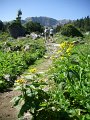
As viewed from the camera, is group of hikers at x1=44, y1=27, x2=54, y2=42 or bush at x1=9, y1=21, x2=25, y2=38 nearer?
group of hikers at x1=44, y1=27, x2=54, y2=42

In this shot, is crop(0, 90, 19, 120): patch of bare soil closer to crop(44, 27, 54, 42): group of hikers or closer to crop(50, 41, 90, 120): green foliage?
crop(50, 41, 90, 120): green foliage

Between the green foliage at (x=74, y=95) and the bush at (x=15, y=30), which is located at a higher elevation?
the green foliage at (x=74, y=95)

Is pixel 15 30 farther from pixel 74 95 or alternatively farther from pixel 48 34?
pixel 74 95

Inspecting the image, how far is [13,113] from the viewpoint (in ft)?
25.0

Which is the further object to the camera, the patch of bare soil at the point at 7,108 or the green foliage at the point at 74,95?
the patch of bare soil at the point at 7,108

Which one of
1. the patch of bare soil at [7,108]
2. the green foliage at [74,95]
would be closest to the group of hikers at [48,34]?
the patch of bare soil at [7,108]

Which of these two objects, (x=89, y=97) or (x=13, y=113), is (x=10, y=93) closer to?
(x=13, y=113)

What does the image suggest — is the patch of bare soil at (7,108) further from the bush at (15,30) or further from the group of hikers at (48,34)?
the bush at (15,30)

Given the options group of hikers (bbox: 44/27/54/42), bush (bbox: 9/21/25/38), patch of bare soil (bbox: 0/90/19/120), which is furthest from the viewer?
bush (bbox: 9/21/25/38)

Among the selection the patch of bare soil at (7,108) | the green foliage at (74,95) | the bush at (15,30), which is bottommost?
the bush at (15,30)

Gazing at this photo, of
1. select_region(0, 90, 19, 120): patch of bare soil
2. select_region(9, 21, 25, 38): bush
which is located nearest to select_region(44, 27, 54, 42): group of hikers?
select_region(9, 21, 25, 38): bush

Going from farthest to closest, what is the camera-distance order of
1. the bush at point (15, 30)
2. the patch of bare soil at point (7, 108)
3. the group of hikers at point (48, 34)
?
the bush at point (15, 30) → the group of hikers at point (48, 34) → the patch of bare soil at point (7, 108)

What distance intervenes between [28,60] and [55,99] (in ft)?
39.7

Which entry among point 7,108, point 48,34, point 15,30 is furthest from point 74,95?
point 15,30
